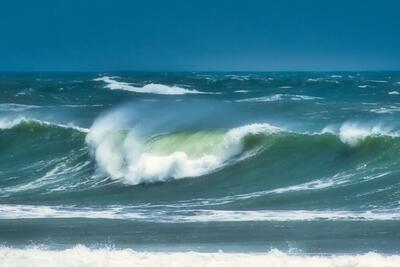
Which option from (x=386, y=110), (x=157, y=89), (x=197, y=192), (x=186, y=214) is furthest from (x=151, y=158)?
(x=157, y=89)

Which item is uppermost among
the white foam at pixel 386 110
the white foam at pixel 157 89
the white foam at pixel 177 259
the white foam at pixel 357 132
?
the white foam at pixel 357 132

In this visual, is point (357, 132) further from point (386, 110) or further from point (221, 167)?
point (386, 110)

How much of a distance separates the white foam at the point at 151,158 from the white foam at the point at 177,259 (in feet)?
22.7

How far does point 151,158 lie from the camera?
60.2 ft

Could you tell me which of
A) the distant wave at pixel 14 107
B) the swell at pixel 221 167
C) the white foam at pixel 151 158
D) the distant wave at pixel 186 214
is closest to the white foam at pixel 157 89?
the distant wave at pixel 14 107

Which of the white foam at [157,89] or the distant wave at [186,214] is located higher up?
the distant wave at [186,214]

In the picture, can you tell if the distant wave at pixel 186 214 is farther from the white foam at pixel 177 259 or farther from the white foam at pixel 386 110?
the white foam at pixel 386 110

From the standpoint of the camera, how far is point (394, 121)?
24.8 meters

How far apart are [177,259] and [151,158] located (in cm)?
879

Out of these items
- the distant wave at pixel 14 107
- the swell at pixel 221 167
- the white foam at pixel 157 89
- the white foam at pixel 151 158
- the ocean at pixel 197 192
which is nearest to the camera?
the ocean at pixel 197 192

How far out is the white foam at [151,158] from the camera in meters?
17.5

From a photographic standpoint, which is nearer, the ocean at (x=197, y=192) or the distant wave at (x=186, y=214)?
the ocean at (x=197, y=192)

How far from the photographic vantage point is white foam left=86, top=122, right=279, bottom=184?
1748 cm

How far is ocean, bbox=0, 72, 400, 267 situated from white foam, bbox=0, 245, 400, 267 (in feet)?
0.08
